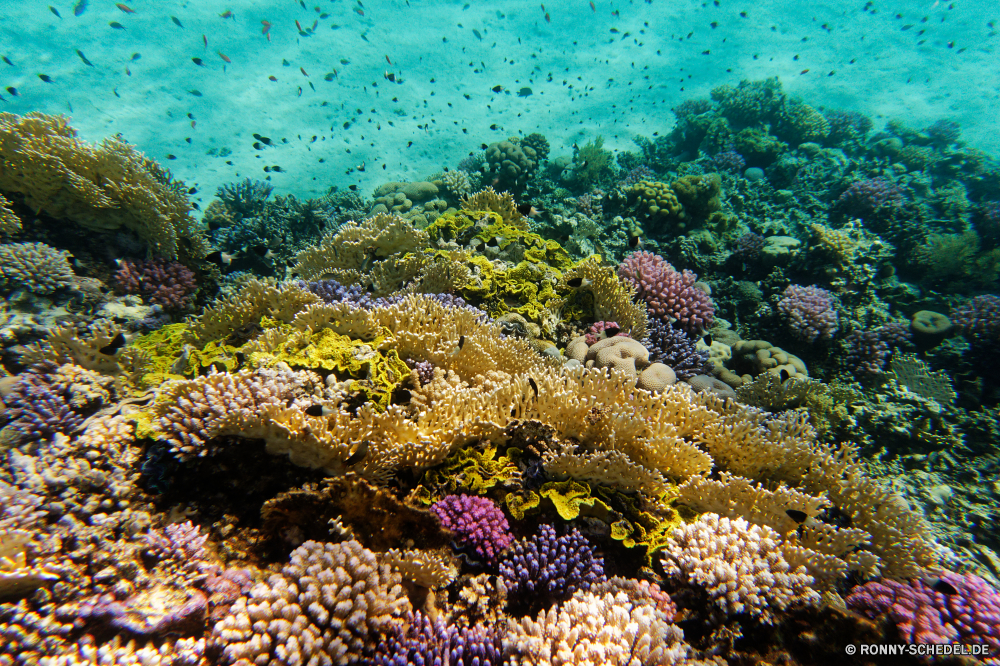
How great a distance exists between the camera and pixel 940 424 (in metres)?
5.99

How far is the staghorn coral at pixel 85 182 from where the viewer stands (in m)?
6.00

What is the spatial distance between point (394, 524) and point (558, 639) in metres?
1.24

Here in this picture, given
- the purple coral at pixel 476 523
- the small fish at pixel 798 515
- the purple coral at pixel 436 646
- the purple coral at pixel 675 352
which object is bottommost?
the purple coral at pixel 436 646

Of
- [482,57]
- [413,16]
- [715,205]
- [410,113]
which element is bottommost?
[715,205]

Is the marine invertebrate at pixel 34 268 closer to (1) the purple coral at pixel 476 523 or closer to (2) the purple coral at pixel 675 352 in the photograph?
(1) the purple coral at pixel 476 523

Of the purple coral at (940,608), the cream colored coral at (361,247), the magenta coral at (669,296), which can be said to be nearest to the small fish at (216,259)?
the cream colored coral at (361,247)

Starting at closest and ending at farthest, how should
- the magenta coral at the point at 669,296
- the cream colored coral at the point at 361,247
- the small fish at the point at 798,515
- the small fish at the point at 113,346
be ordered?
1. the small fish at the point at 798,515
2. the small fish at the point at 113,346
3. the cream colored coral at the point at 361,247
4. the magenta coral at the point at 669,296

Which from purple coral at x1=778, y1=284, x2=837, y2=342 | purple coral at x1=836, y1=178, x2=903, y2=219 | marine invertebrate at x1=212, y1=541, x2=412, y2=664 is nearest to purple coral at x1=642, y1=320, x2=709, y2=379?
purple coral at x1=778, y1=284, x2=837, y2=342

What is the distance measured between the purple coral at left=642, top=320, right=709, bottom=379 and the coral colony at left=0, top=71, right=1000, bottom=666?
50 mm

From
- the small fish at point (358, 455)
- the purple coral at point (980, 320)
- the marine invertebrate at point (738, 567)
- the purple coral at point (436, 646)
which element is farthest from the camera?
the purple coral at point (980, 320)

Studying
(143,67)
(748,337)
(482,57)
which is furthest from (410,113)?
(748,337)

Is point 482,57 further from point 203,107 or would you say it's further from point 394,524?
point 394,524

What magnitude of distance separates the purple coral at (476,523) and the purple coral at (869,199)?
48.9 feet

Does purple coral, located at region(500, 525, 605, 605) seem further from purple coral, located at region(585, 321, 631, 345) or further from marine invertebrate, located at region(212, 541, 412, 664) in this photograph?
purple coral, located at region(585, 321, 631, 345)
